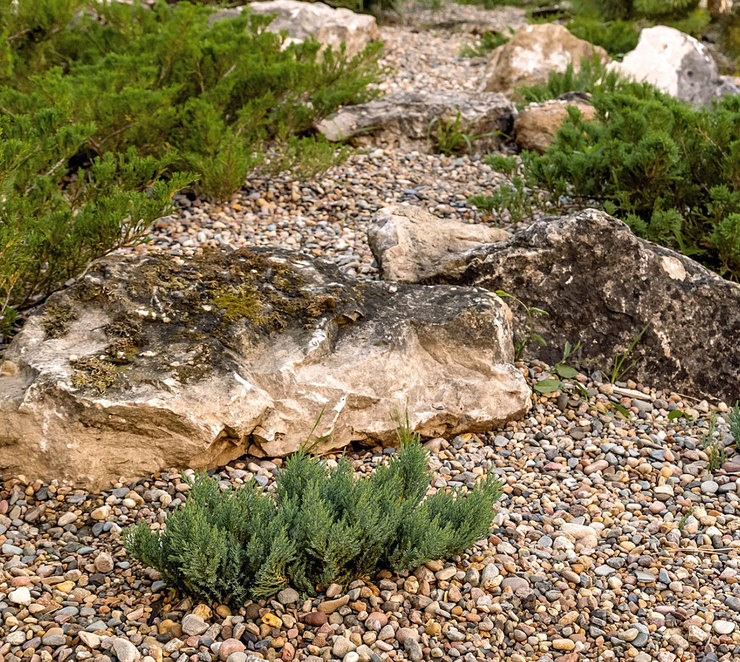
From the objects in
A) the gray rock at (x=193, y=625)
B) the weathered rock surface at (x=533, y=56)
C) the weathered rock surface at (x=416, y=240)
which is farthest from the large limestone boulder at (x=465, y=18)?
the gray rock at (x=193, y=625)

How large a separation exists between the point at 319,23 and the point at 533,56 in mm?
2258

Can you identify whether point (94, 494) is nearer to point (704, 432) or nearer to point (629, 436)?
point (629, 436)

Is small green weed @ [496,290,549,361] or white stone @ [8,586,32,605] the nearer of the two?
white stone @ [8,586,32,605]

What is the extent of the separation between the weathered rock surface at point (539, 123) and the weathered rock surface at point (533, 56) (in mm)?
1677

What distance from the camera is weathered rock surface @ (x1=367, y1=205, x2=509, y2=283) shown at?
427cm

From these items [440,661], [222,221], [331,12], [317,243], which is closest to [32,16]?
[222,221]

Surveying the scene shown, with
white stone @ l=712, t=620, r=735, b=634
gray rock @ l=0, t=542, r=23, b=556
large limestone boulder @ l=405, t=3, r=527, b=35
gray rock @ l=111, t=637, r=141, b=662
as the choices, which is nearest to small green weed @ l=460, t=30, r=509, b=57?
large limestone boulder @ l=405, t=3, r=527, b=35

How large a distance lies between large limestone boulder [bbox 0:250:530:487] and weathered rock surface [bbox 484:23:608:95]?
197 inches

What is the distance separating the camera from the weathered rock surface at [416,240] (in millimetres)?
4273

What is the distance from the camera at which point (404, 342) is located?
3.66 m

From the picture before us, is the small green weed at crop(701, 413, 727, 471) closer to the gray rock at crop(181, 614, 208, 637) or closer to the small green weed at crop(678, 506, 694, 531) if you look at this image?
the small green weed at crop(678, 506, 694, 531)

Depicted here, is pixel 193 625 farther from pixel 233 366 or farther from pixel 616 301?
pixel 616 301

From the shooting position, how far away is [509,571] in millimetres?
2969

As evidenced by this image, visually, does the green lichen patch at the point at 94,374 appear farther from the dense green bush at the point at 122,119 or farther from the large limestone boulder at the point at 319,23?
the large limestone boulder at the point at 319,23
